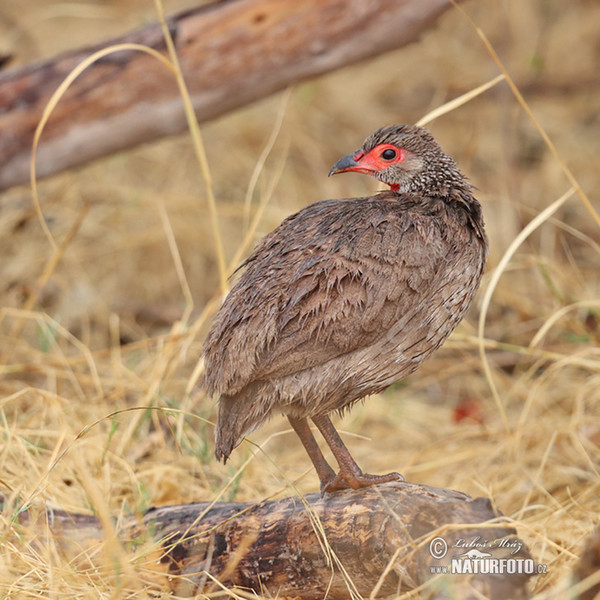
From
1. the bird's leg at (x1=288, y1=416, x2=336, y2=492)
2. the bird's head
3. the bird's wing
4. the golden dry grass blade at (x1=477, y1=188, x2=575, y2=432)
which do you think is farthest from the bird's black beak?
the bird's leg at (x1=288, y1=416, x2=336, y2=492)

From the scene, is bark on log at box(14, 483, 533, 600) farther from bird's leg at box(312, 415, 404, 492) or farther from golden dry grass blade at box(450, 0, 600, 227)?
golden dry grass blade at box(450, 0, 600, 227)

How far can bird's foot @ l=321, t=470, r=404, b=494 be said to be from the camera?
2.81 meters

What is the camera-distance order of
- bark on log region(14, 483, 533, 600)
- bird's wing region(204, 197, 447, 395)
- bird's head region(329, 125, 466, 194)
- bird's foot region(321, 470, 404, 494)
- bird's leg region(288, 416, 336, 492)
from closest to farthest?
bark on log region(14, 483, 533, 600) → bird's wing region(204, 197, 447, 395) → bird's foot region(321, 470, 404, 494) → bird's leg region(288, 416, 336, 492) → bird's head region(329, 125, 466, 194)

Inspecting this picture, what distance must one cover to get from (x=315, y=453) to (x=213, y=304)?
4.18ft

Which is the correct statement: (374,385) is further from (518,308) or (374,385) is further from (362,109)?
(362,109)

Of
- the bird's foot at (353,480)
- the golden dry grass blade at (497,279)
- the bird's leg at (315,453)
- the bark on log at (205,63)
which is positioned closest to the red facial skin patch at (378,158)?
the golden dry grass blade at (497,279)

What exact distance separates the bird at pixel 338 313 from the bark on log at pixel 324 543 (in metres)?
0.20

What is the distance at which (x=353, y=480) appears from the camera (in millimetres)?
2818

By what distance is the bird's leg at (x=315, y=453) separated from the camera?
296cm

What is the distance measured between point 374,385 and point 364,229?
1.69ft

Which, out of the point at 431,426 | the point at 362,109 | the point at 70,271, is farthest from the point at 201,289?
the point at 362,109

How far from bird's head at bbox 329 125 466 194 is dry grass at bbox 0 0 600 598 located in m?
0.84

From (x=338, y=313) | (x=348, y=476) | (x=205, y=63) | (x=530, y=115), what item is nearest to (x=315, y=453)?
(x=348, y=476)

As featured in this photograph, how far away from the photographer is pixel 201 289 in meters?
6.60
